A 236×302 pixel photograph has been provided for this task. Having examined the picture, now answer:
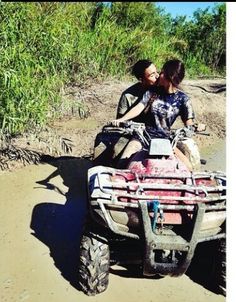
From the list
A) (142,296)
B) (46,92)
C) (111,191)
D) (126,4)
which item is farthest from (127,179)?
(126,4)

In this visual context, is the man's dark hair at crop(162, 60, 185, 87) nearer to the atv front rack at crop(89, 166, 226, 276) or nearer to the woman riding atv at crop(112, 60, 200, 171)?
the woman riding atv at crop(112, 60, 200, 171)

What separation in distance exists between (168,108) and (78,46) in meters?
3.02

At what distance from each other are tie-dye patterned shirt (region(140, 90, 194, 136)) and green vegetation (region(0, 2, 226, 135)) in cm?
111

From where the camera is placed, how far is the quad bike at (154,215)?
2.38m

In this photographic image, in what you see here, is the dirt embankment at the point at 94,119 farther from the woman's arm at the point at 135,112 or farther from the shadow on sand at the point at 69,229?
the woman's arm at the point at 135,112

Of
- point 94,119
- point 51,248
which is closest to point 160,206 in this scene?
point 51,248

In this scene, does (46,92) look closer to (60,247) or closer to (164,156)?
(60,247)

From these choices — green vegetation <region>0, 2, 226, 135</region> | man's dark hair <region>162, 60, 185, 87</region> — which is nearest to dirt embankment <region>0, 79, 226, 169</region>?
green vegetation <region>0, 2, 226, 135</region>

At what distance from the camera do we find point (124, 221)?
2.47m

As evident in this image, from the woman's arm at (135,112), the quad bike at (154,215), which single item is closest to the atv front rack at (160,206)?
the quad bike at (154,215)

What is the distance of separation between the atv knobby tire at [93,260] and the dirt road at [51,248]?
0.14m

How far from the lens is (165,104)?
3455 mm

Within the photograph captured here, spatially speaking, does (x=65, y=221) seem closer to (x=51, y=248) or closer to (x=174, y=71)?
(x=51, y=248)

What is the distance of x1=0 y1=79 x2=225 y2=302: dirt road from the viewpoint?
2.79 meters
